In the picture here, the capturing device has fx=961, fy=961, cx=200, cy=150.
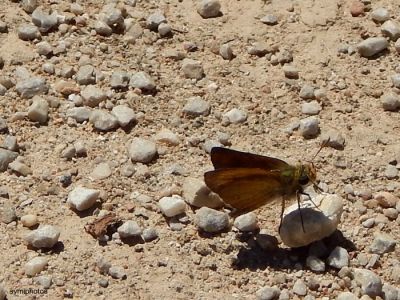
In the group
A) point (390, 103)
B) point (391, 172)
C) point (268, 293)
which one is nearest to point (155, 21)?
point (390, 103)

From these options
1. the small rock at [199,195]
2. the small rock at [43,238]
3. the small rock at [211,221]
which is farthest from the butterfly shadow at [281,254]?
the small rock at [43,238]

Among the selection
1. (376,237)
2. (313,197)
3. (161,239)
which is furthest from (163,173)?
(376,237)

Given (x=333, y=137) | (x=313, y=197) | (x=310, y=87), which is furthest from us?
(x=310, y=87)

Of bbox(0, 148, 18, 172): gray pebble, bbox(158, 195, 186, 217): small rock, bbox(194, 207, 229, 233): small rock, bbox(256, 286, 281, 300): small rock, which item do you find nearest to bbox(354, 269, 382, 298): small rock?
bbox(256, 286, 281, 300): small rock

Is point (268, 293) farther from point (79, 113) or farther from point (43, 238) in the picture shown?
point (79, 113)

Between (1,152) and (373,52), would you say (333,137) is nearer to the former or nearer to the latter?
(373,52)

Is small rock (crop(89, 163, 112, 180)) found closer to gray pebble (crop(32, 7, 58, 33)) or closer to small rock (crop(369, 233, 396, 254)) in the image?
gray pebble (crop(32, 7, 58, 33))
